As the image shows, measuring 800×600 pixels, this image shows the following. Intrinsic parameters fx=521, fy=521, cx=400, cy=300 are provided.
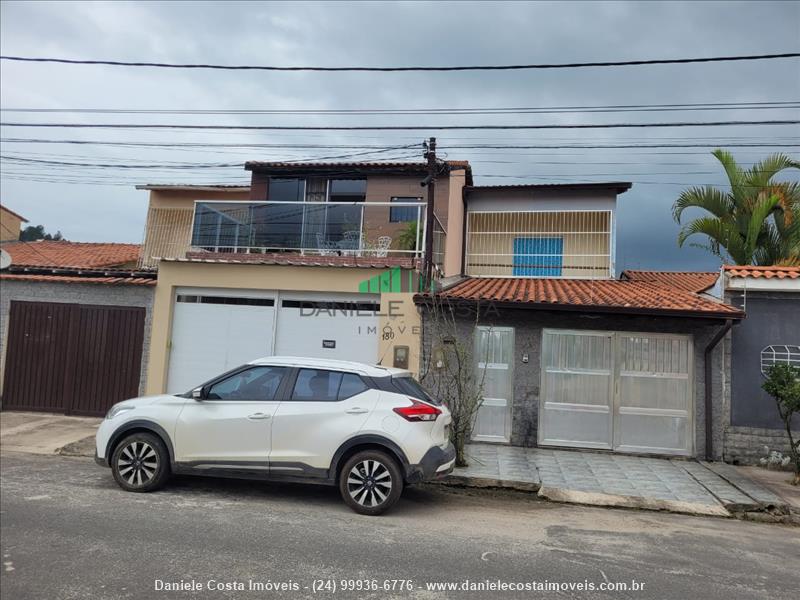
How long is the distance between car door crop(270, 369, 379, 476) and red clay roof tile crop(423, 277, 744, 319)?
386 cm

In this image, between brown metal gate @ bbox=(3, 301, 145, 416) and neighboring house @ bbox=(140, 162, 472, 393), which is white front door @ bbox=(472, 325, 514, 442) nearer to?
neighboring house @ bbox=(140, 162, 472, 393)

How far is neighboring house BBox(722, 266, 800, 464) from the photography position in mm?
8578

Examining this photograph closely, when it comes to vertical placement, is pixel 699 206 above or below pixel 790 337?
above

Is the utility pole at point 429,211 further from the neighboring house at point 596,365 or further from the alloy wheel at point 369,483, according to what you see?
the alloy wheel at point 369,483

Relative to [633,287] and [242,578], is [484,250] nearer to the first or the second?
[633,287]

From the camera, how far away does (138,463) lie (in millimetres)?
5922

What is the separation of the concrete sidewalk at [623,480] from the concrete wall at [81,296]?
22.1ft

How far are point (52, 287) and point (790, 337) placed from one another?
45.3 feet

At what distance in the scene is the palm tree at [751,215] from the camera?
11461 mm

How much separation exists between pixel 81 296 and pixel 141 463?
6161 millimetres

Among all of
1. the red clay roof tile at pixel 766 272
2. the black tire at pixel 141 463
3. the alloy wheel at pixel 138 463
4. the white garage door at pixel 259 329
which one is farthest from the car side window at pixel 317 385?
the red clay roof tile at pixel 766 272

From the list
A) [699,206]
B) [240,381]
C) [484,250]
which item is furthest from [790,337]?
[240,381]

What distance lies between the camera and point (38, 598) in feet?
11.2

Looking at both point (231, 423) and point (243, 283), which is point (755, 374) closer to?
point (231, 423)
